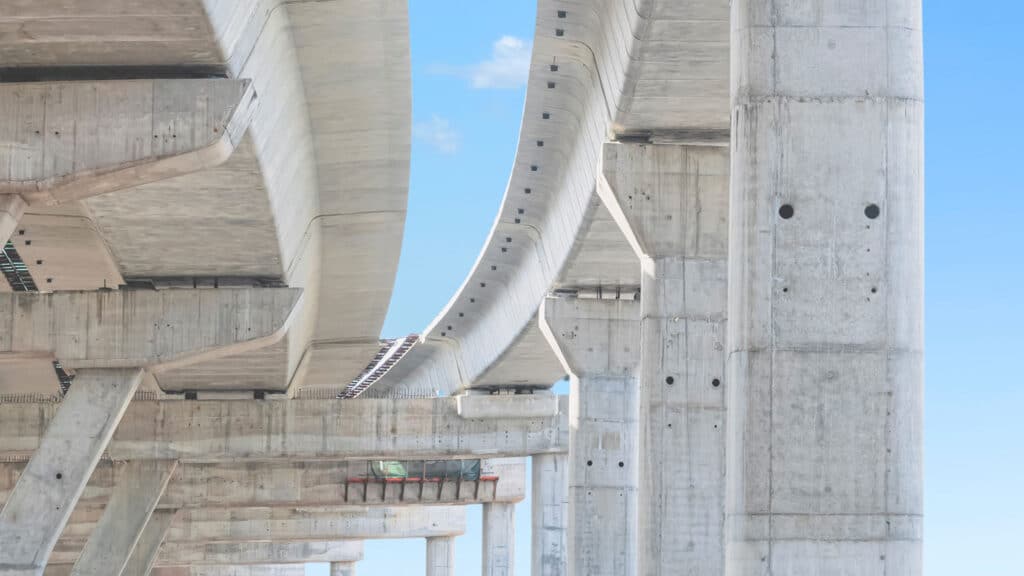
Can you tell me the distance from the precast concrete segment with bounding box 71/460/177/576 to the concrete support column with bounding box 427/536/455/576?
3104 centimetres

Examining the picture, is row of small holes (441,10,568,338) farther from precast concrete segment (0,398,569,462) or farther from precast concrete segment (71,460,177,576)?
precast concrete segment (71,460,177,576)

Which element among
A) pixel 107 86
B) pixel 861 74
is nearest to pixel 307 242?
pixel 107 86

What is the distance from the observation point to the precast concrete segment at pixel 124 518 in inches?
1741

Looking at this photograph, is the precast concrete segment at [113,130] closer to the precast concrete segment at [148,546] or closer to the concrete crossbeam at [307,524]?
the precast concrete segment at [148,546]

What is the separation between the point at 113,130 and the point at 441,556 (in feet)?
185

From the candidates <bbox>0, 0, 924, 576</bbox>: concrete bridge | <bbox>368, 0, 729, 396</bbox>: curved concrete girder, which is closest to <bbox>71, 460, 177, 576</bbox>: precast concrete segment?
<bbox>0, 0, 924, 576</bbox>: concrete bridge

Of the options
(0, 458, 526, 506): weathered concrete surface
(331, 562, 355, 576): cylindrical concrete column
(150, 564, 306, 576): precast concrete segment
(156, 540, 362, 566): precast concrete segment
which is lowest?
(150, 564, 306, 576): precast concrete segment

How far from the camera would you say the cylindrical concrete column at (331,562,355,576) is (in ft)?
323

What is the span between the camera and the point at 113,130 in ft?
77.7

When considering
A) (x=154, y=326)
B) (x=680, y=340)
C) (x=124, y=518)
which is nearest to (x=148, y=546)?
(x=124, y=518)

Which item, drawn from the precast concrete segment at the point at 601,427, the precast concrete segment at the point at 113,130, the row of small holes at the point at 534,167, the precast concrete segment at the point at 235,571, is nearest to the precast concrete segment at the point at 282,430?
the row of small holes at the point at 534,167

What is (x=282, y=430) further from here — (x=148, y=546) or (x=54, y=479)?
(x=54, y=479)

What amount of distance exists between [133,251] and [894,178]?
21.0 meters

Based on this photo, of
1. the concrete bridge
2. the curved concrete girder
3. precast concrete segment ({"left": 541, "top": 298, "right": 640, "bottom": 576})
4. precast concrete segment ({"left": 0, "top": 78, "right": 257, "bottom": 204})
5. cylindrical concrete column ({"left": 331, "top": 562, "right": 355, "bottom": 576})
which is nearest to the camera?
the concrete bridge
